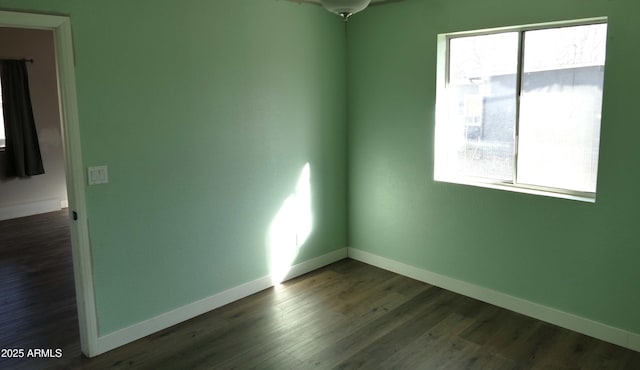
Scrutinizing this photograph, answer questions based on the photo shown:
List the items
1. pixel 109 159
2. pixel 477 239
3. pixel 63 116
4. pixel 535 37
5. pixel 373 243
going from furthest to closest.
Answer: pixel 373 243
pixel 477 239
pixel 535 37
pixel 109 159
pixel 63 116

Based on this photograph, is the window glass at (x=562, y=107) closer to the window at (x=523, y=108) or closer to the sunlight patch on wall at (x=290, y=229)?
the window at (x=523, y=108)

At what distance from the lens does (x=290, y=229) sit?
14.0ft

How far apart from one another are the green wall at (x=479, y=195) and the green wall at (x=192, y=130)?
446 millimetres

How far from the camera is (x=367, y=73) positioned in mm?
4344

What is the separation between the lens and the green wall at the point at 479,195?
2.99 m

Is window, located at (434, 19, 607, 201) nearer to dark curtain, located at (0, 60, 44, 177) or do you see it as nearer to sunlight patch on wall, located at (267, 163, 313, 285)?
sunlight patch on wall, located at (267, 163, 313, 285)

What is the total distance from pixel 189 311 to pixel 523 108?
296 centimetres

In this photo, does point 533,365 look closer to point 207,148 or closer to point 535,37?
point 535,37

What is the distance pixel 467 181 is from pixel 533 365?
1.53 meters

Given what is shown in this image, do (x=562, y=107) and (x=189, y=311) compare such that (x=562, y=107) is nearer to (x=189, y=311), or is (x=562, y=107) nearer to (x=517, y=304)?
(x=517, y=304)

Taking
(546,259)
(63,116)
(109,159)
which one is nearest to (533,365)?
(546,259)

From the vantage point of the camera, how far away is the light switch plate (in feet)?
9.60

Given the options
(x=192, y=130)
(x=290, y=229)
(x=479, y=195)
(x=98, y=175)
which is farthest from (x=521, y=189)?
(x=98, y=175)

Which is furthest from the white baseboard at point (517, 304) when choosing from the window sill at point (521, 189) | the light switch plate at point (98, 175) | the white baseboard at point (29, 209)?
the white baseboard at point (29, 209)
